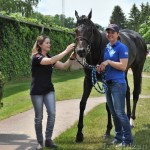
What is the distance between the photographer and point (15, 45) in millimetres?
17469

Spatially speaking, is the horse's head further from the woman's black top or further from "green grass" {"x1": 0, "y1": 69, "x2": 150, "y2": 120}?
"green grass" {"x1": 0, "y1": 69, "x2": 150, "y2": 120}

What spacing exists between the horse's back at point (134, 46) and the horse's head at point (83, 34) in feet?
6.40

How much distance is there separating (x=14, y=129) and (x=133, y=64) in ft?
10.5

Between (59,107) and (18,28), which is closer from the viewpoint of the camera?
(59,107)

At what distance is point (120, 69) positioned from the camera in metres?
5.86

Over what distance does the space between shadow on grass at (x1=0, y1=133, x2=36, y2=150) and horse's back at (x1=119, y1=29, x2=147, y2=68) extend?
9.15 ft

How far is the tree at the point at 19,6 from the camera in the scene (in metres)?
47.3

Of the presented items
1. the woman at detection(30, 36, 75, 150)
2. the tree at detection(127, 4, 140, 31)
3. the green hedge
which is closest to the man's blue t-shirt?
the woman at detection(30, 36, 75, 150)

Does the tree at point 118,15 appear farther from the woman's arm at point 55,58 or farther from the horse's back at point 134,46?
the woman's arm at point 55,58

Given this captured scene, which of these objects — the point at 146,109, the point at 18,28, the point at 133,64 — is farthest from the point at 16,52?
the point at 133,64

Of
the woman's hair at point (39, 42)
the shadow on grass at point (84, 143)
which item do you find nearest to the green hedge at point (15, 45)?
the shadow on grass at point (84, 143)

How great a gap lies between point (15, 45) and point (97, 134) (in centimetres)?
1076

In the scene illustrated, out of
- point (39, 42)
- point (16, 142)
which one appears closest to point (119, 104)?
point (39, 42)

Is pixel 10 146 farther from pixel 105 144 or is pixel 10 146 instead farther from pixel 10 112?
pixel 10 112
